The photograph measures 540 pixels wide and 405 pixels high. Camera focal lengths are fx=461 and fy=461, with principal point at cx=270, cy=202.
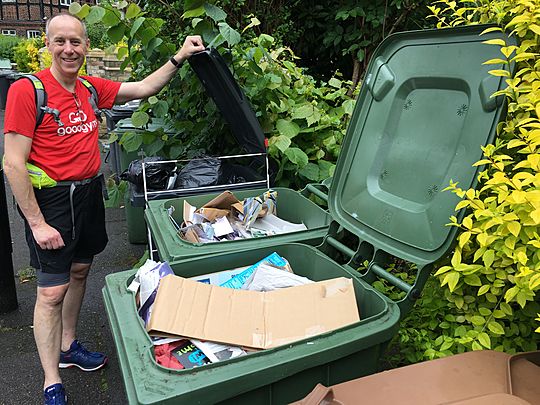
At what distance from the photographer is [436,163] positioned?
5.54 ft

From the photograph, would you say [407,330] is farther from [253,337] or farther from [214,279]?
[214,279]

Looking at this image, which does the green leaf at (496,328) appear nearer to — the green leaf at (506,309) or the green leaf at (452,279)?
the green leaf at (506,309)

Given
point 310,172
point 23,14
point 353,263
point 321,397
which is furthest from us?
point 23,14

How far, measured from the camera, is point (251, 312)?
5.62 ft

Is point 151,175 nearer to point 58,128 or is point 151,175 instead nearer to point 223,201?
point 223,201

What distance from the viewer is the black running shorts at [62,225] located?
2.24 meters

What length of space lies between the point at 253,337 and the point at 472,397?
73 centimetres

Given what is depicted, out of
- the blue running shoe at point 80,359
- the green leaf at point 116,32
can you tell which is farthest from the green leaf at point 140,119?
the blue running shoe at point 80,359

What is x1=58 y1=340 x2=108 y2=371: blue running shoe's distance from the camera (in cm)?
275

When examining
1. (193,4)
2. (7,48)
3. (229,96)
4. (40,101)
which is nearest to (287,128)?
(229,96)

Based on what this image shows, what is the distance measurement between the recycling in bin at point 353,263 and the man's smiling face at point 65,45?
3.66 ft

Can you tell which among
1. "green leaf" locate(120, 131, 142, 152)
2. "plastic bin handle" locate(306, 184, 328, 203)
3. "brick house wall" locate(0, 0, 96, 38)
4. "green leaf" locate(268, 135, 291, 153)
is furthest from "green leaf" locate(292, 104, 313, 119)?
"brick house wall" locate(0, 0, 96, 38)

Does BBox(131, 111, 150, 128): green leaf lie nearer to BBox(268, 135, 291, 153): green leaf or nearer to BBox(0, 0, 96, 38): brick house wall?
BBox(268, 135, 291, 153): green leaf

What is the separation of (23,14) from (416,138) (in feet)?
131
